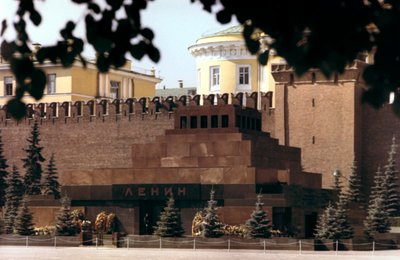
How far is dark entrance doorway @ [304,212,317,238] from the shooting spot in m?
37.3

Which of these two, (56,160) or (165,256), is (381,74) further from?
(56,160)

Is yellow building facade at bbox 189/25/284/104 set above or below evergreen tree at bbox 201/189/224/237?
above

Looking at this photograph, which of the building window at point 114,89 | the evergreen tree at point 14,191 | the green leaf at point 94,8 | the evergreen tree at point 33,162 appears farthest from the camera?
the building window at point 114,89

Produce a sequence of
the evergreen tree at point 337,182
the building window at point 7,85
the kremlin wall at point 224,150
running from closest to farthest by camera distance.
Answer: the kremlin wall at point 224,150 < the evergreen tree at point 337,182 < the building window at point 7,85

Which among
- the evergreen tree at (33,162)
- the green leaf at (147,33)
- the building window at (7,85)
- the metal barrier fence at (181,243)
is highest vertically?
the building window at (7,85)

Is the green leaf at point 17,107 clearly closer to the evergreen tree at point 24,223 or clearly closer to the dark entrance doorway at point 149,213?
the evergreen tree at point 24,223

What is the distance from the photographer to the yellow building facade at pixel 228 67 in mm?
56625

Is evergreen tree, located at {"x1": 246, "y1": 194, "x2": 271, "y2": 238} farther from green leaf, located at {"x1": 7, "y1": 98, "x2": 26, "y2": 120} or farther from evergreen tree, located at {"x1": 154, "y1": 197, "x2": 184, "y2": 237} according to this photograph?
green leaf, located at {"x1": 7, "y1": 98, "x2": 26, "y2": 120}

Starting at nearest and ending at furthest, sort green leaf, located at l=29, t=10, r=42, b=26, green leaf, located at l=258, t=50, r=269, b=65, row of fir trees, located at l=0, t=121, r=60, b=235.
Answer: green leaf, located at l=29, t=10, r=42, b=26 < green leaf, located at l=258, t=50, r=269, b=65 < row of fir trees, located at l=0, t=121, r=60, b=235

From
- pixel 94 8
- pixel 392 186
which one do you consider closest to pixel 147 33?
pixel 94 8

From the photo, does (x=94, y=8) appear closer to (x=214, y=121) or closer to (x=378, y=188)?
(x=214, y=121)

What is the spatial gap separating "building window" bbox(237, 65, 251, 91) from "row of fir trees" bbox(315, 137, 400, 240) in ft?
42.0

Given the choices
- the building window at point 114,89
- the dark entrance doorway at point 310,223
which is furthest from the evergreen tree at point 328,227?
the building window at point 114,89

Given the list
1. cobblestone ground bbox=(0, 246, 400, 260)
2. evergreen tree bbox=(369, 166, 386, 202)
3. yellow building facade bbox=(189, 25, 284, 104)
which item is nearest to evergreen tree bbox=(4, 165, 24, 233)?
cobblestone ground bbox=(0, 246, 400, 260)
